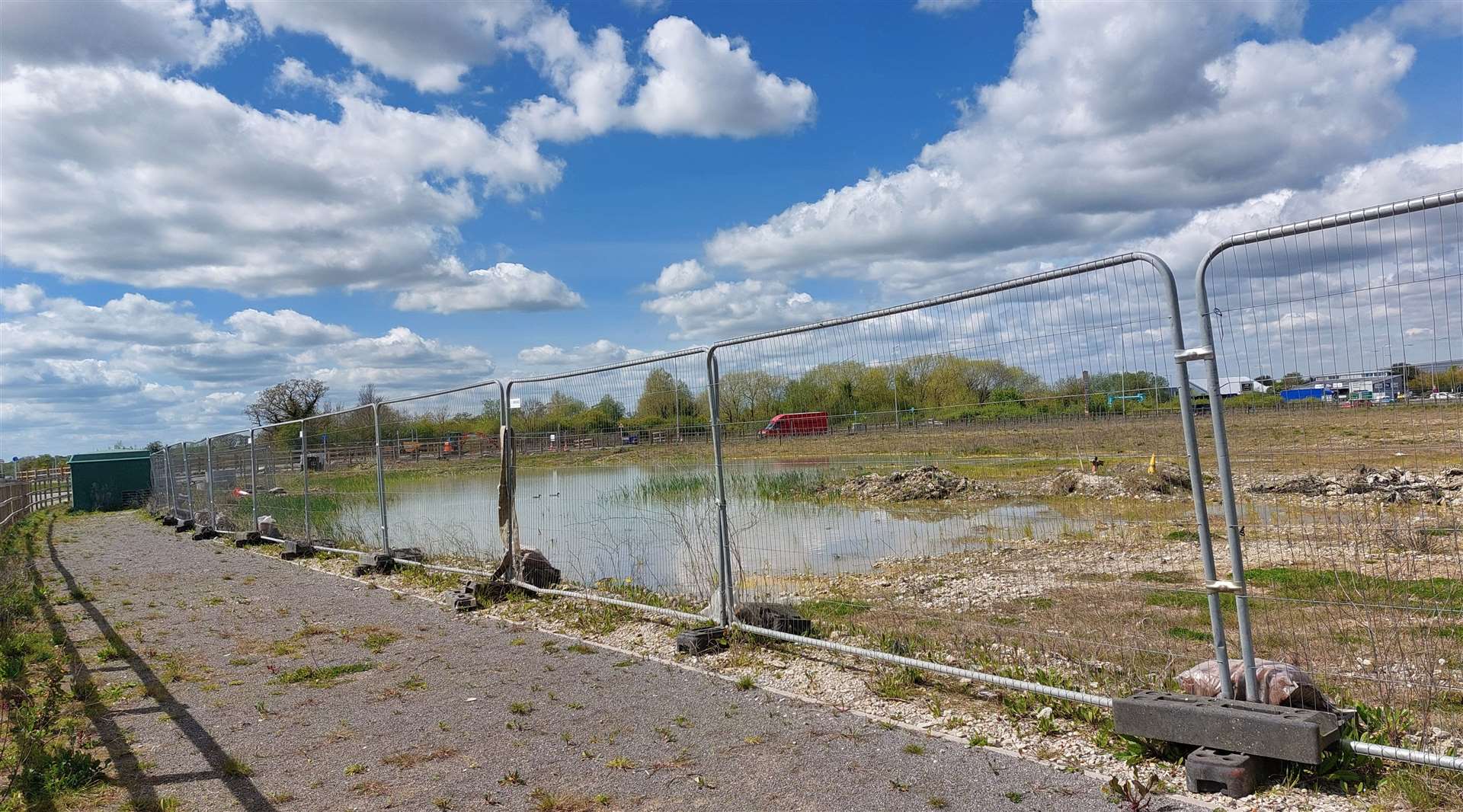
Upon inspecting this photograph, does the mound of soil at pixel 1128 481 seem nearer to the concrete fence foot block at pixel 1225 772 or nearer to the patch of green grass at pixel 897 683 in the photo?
the concrete fence foot block at pixel 1225 772

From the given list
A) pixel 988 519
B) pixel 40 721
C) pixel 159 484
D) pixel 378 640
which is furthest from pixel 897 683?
pixel 159 484

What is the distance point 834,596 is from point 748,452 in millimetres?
1831

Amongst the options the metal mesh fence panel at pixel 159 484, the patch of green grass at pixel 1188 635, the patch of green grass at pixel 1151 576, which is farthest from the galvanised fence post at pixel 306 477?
the patch of green grass at pixel 1188 635

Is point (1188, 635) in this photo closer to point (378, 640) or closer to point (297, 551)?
point (378, 640)

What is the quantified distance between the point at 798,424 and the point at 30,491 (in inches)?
1471

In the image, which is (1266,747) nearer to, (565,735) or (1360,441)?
(1360,441)

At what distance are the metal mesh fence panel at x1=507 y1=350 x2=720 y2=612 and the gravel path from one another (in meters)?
1.14

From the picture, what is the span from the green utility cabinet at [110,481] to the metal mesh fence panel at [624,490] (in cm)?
2948

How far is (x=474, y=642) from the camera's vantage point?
841cm

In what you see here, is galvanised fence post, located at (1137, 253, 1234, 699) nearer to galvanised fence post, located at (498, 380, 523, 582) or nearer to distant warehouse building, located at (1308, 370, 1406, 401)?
distant warehouse building, located at (1308, 370, 1406, 401)

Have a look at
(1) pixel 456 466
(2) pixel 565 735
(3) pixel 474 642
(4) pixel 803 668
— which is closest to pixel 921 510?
(4) pixel 803 668

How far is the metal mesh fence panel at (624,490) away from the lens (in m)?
8.09

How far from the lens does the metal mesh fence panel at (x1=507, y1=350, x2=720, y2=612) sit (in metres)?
8.09

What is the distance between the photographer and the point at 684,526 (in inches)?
321
